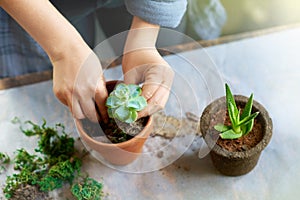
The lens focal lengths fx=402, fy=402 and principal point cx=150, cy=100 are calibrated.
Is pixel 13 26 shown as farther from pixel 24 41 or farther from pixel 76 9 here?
pixel 76 9

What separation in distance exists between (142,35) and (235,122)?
235 mm

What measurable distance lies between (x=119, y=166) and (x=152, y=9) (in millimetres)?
322

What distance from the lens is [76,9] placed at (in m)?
0.87

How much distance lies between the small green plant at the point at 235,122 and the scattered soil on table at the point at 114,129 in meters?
0.14

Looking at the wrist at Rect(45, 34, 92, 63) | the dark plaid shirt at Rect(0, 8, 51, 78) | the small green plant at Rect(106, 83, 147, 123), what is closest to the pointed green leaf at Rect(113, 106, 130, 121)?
the small green plant at Rect(106, 83, 147, 123)

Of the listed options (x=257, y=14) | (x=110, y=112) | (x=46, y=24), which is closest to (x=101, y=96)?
(x=110, y=112)

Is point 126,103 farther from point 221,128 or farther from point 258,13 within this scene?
point 258,13

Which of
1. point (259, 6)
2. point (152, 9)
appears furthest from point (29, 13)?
point (259, 6)

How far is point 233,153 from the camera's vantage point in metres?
0.72

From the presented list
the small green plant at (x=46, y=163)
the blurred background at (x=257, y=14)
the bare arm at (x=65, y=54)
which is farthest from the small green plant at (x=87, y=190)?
the blurred background at (x=257, y=14)

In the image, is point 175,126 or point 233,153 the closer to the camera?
point 233,153

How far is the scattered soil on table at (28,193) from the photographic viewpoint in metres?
0.76

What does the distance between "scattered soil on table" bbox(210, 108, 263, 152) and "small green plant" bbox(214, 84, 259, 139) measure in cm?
1

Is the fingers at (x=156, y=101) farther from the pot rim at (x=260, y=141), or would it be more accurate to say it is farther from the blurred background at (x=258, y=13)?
the blurred background at (x=258, y=13)
